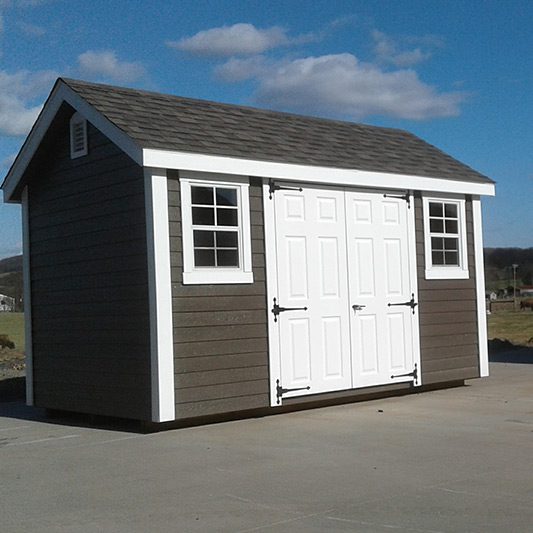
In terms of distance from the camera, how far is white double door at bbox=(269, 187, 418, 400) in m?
11.0

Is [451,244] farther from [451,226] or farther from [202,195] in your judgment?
[202,195]

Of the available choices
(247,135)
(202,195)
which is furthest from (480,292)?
(202,195)

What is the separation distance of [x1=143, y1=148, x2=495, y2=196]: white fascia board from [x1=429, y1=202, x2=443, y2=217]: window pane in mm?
219

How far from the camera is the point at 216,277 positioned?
10352 mm

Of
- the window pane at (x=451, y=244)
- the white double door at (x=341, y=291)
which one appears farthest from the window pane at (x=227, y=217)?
the window pane at (x=451, y=244)

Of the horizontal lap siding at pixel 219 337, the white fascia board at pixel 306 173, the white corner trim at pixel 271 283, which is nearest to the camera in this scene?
the white fascia board at pixel 306 173

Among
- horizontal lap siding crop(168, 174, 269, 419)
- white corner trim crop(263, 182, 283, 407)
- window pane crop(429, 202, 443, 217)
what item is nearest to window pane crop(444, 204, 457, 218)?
window pane crop(429, 202, 443, 217)

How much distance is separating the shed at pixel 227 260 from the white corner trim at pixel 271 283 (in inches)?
0.8

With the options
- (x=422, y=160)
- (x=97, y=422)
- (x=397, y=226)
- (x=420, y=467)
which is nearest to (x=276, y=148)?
(x=397, y=226)

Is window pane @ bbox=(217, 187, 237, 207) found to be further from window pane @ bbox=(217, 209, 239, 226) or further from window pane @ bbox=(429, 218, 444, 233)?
window pane @ bbox=(429, 218, 444, 233)

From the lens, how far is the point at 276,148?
1130 centimetres

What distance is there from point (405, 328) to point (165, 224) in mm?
3901

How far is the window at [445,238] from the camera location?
41.6 ft

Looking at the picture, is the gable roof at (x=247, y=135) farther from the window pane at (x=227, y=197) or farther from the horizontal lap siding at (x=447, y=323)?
the horizontal lap siding at (x=447, y=323)
